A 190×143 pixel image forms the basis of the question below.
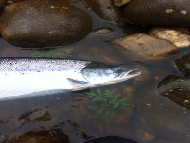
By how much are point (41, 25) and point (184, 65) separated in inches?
123

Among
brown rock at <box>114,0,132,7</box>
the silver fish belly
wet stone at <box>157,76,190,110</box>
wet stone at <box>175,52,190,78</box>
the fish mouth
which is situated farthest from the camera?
brown rock at <box>114,0,132,7</box>

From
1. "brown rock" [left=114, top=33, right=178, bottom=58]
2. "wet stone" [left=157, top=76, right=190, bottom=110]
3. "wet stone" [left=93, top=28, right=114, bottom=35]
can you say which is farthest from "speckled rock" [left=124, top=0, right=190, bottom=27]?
"wet stone" [left=157, top=76, right=190, bottom=110]

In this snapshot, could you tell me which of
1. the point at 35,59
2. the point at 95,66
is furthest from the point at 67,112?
the point at 35,59

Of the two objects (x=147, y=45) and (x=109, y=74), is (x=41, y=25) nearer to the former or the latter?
(x=109, y=74)

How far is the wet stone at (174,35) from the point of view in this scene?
4.17 meters

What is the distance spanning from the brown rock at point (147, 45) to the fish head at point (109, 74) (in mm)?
680

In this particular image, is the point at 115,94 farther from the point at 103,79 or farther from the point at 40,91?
the point at 40,91

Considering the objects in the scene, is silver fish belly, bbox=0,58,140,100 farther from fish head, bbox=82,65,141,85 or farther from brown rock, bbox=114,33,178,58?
brown rock, bbox=114,33,178,58

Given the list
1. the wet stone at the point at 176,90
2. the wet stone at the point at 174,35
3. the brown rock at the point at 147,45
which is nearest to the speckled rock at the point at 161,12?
the wet stone at the point at 174,35

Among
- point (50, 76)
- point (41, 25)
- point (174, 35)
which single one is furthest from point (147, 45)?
point (41, 25)

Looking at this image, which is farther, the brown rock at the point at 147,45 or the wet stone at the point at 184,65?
the brown rock at the point at 147,45

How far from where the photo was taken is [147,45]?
406cm

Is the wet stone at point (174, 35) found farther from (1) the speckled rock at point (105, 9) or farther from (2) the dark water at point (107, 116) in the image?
(1) the speckled rock at point (105, 9)

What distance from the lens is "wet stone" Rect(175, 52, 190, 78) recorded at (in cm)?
357
